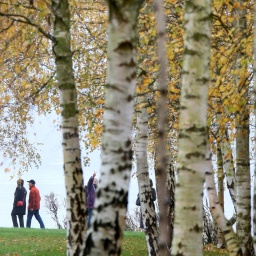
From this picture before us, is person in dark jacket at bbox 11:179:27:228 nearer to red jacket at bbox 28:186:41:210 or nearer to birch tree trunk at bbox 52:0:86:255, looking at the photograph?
red jacket at bbox 28:186:41:210

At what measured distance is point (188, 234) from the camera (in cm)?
696

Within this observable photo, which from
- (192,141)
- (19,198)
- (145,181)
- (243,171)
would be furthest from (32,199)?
(192,141)

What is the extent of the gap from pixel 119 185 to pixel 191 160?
3.58 ft

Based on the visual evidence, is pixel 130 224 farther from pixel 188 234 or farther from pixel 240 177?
pixel 188 234

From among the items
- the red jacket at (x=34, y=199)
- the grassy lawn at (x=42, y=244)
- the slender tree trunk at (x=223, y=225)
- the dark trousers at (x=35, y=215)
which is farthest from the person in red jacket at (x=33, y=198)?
the slender tree trunk at (x=223, y=225)

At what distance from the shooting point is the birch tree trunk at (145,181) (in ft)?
53.7

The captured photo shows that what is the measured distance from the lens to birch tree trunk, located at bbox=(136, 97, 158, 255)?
1638 centimetres

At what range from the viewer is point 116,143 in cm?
609

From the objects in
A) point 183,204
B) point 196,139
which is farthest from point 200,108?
point 183,204

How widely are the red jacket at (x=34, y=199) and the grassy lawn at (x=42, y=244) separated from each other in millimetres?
3723

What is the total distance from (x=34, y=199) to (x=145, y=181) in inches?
554

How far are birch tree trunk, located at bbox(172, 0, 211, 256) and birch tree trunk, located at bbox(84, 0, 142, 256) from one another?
0.95 meters

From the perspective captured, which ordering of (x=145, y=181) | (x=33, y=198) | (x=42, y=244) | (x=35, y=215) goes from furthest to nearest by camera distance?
(x=35, y=215) → (x=33, y=198) → (x=42, y=244) → (x=145, y=181)

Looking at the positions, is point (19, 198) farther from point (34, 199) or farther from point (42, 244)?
point (42, 244)
